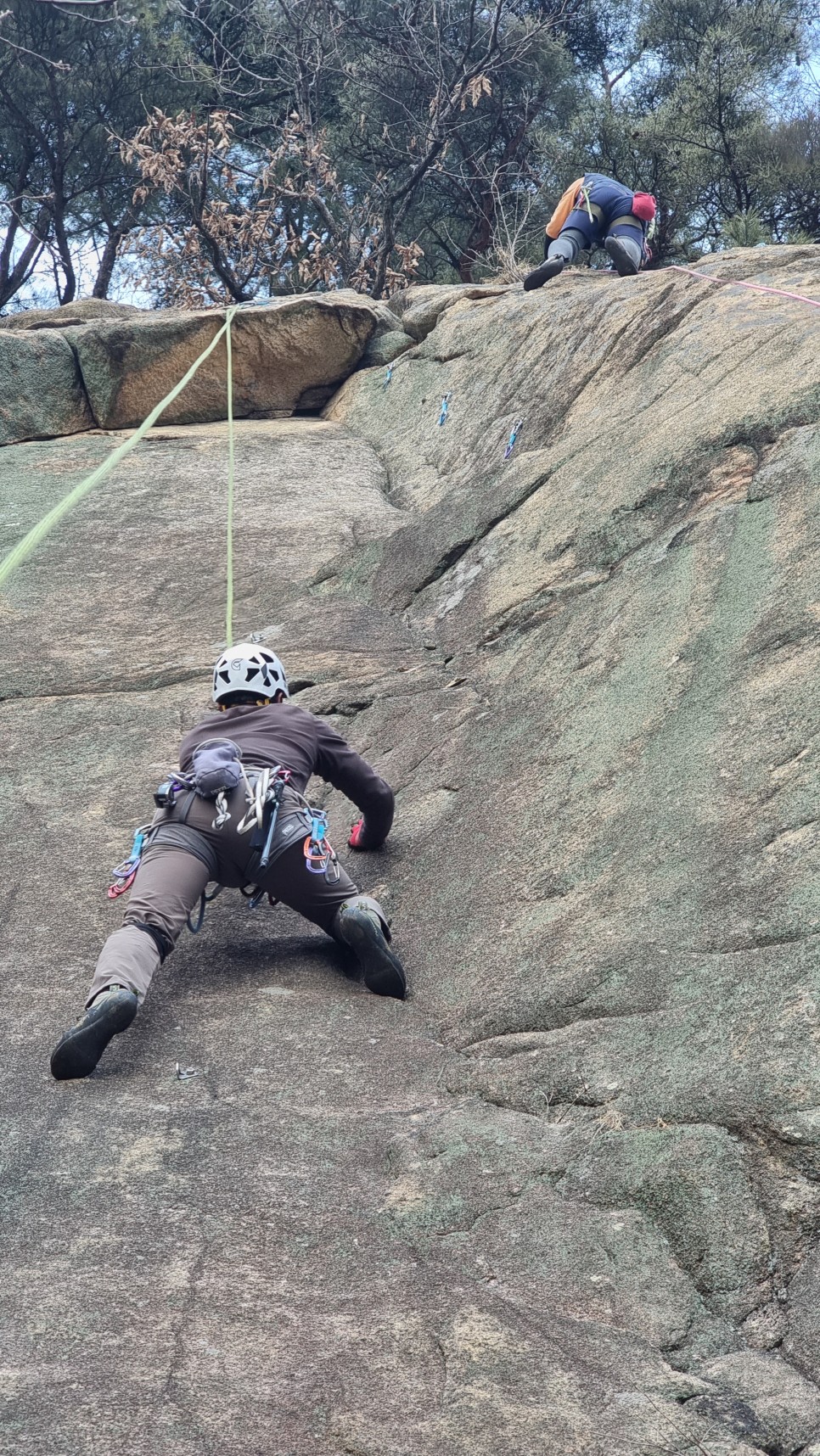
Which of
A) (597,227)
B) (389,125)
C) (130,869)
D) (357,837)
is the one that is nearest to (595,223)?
(597,227)

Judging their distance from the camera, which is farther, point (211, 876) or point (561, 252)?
point (561, 252)

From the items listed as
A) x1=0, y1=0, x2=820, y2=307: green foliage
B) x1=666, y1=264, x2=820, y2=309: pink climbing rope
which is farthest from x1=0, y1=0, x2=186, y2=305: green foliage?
x1=666, y1=264, x2=820, y2=309: pink climbing rope

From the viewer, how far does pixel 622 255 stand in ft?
31.8

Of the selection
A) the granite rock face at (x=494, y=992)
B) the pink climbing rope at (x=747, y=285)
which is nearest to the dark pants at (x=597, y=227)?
the pink climbing rope at (x=747, y=285)

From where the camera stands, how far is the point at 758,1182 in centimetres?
305

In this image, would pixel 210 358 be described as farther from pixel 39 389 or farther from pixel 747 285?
pixel 747 285

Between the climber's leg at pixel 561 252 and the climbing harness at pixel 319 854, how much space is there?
6595mm

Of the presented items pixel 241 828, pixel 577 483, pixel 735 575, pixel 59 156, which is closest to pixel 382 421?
pixel 577 483

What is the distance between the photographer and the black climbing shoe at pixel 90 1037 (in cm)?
387

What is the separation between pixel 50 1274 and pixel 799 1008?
1831mm

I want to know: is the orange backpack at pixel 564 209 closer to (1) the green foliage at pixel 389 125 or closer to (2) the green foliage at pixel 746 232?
(2) the green foliage at pixel 746 232

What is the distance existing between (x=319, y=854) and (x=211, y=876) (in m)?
0.38

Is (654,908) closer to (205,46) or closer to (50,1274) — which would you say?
(50,1274)

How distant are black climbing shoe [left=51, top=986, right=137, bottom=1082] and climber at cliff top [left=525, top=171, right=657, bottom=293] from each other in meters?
7.47
